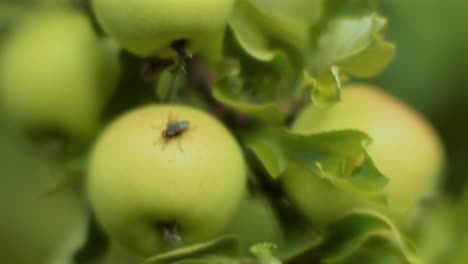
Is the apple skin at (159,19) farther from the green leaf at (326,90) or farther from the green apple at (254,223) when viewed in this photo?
the green apple at (254,223)

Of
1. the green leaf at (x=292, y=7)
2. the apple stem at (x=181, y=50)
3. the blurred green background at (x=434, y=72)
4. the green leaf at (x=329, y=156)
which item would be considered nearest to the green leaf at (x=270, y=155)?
the green leaf at (x=329, y=156)

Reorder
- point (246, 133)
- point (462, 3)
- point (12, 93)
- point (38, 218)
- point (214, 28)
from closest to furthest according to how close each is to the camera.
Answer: point (214, 28) < point (246, 133) < point (12, 93) < point (462, 3) < point (38, 218)

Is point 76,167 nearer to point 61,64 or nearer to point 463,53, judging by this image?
point 61,64

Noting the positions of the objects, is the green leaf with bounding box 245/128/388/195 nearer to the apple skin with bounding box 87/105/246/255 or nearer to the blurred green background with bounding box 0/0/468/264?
the apple skin with bounding box 87/105/246/255

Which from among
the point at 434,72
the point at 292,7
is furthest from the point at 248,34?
the point at 434,72

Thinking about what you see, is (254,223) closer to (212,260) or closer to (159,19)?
(212,260)

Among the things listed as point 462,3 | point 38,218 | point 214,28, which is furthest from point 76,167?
point 462,3

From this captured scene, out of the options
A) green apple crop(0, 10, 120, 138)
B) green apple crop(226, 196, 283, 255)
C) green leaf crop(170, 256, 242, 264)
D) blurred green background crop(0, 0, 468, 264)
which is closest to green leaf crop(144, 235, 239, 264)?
green leaf crop(170, 256, 242, 264)
